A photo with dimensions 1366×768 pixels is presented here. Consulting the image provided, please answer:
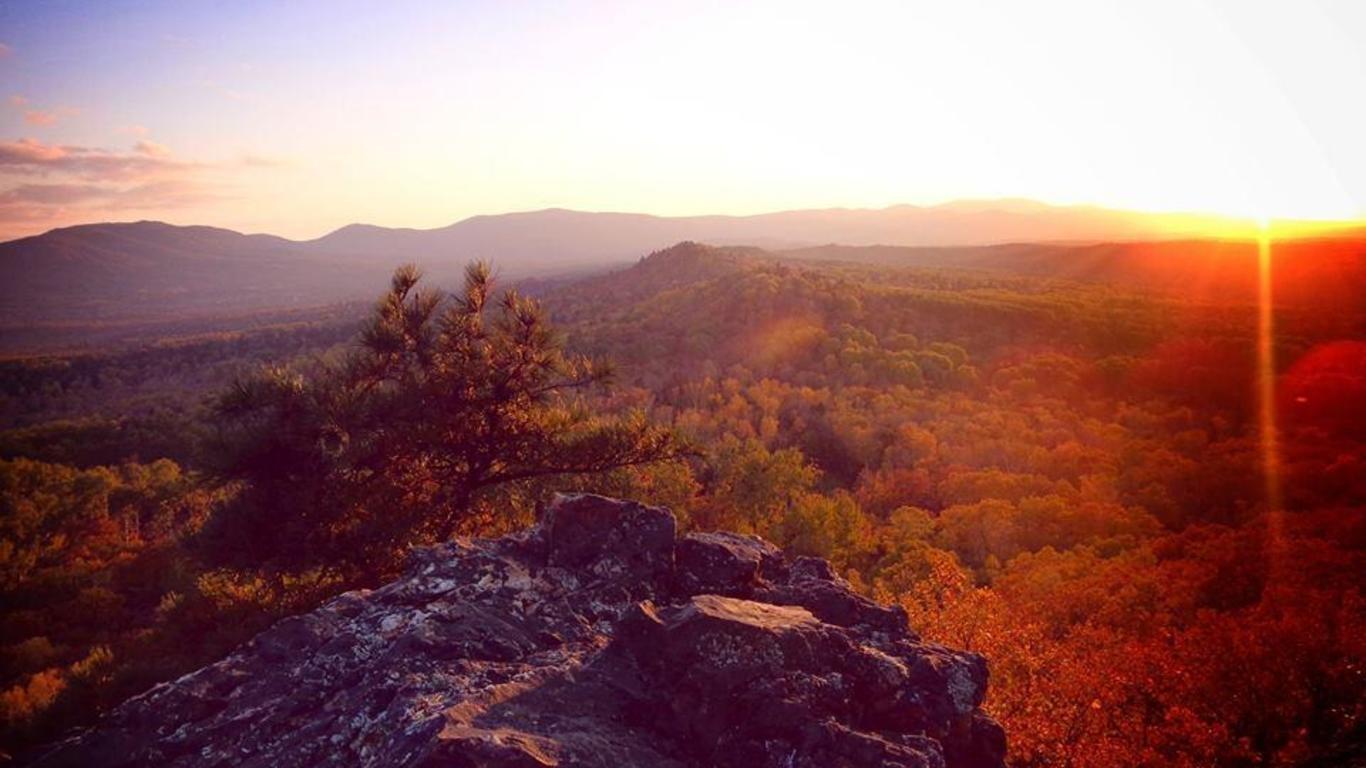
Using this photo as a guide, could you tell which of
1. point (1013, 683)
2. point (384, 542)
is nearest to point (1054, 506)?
point (1013, 683)

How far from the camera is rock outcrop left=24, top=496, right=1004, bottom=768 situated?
4.34m

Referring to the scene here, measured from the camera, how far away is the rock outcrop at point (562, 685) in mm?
4340

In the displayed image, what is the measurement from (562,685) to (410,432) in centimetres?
651

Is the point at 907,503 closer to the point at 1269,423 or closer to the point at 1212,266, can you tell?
the point at 1269,423

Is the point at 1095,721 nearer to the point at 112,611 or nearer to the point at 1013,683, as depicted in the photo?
the point at 1013,683

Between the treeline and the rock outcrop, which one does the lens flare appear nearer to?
the treeline

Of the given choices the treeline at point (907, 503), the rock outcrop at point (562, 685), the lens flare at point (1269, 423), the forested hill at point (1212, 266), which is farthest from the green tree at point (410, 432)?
the forested hill at point (1212, 266)

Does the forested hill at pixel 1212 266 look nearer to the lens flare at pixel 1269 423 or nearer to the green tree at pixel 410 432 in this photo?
the lens flare at pixel 1269 423

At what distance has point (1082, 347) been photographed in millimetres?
56156

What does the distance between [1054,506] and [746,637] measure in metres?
26.2

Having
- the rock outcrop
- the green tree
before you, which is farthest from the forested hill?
the rock outcrop

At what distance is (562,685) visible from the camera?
4820 millimetres

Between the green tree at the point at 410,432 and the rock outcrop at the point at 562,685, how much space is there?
13.1 feet

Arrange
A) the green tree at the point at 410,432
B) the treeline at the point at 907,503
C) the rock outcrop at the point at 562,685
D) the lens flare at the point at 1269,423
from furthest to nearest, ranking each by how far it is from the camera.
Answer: the lens flare at the point at 1269,423 < the treeline at the point at 907,503 < the green tree at the point at 410,432 < the rock outcrop at the point at 562,685
